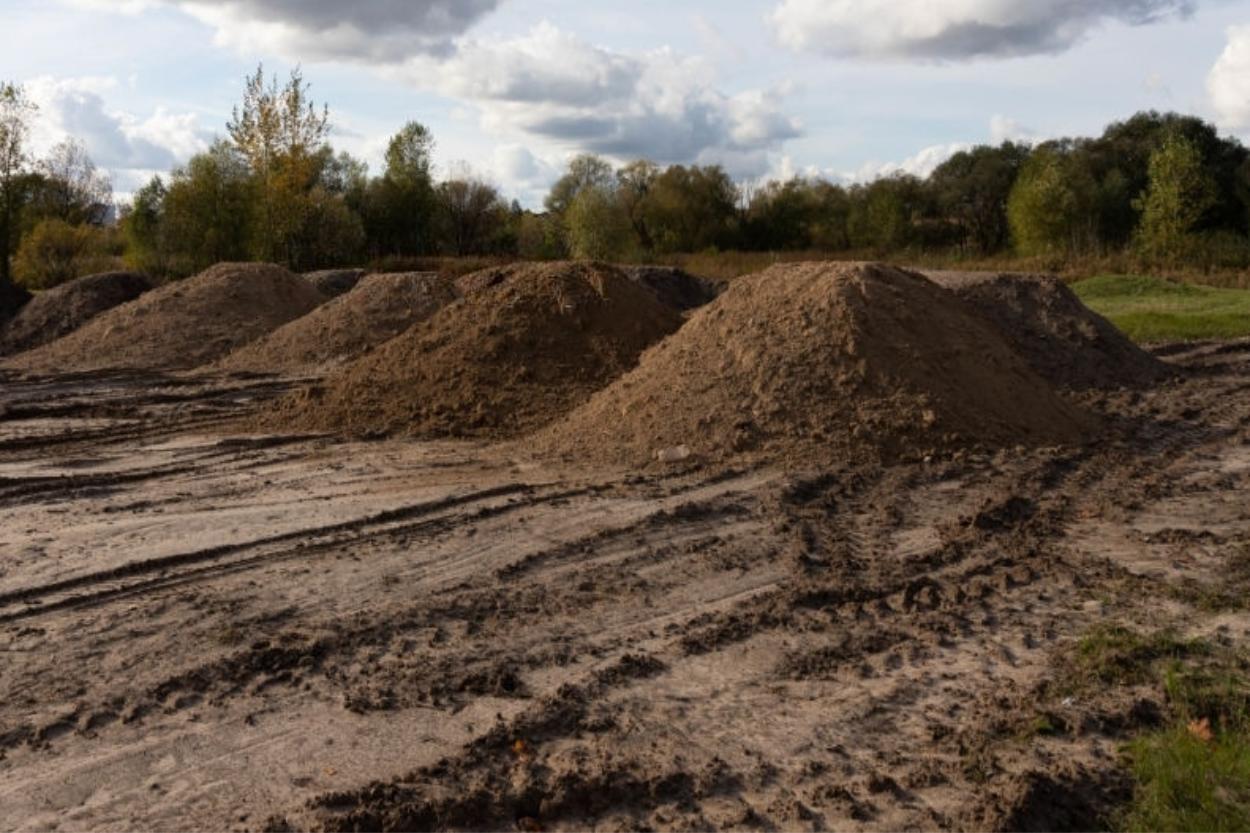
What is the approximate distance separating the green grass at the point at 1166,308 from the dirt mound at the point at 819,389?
33.4 ft

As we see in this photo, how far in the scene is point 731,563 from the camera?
23.5ft

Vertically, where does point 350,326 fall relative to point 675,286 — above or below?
below

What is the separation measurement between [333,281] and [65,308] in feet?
19.1

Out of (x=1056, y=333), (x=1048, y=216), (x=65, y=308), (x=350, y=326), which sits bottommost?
(x=1056, y=333)

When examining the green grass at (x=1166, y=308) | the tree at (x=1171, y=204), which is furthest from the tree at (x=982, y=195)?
the green grass at (x=1166, y=308)

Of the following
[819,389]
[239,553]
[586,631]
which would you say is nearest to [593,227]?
[819,389]

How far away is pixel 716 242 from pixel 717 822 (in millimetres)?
49446

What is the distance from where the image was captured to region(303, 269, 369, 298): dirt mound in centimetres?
2591

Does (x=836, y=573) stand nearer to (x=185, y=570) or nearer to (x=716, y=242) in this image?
(x=185, y=570)

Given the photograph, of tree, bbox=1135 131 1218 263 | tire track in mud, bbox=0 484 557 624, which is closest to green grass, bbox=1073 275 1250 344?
tree, bbox=1135 131 1218 263

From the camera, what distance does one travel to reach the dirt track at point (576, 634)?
427 centimetres

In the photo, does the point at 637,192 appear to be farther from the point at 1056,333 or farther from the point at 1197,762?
the point at 1197,762

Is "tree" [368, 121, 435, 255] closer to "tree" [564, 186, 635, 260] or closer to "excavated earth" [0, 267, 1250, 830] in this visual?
"tree" [564, 186, 635, 260]

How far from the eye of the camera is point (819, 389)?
10461 mm
